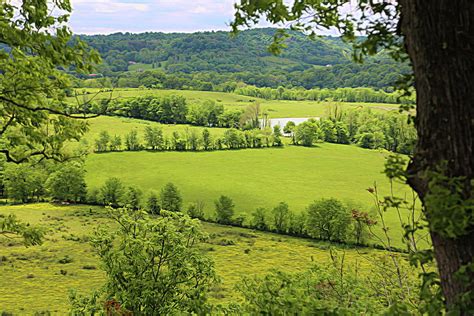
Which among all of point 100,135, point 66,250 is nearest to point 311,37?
point 66,250

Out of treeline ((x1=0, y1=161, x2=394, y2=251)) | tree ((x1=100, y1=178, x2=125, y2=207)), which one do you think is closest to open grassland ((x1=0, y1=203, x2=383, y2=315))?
treeline ((x1=0, y1=161, x2=394, y2=251))

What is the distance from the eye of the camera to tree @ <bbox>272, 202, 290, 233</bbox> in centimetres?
5400

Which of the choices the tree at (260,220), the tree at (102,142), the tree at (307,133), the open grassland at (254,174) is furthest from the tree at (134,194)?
the tree at (307,133)

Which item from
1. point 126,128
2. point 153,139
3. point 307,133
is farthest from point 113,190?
point 307,133

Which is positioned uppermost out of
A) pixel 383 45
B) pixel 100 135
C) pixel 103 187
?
pixel 383 45

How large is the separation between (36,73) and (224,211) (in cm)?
5246

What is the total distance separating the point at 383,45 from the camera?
11.0 ft

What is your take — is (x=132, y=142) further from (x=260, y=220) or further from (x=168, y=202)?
(x=260, y=220)

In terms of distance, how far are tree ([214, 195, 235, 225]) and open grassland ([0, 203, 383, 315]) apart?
5.83 ft

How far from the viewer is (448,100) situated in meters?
2.45

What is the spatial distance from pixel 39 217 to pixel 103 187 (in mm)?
10603

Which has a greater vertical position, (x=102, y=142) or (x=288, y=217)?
(x=102, y=142)

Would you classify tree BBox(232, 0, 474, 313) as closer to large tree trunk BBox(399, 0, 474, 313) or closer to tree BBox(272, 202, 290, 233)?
large tree trunk BBox(399, 0, 474, 313)

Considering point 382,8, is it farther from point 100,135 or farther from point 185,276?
point 100,135
